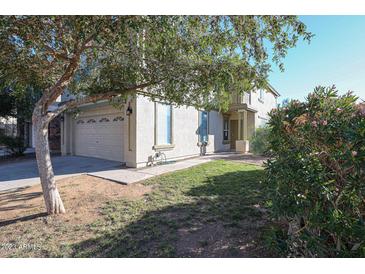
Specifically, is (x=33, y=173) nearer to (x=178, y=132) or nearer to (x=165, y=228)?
(x=178, y=132)

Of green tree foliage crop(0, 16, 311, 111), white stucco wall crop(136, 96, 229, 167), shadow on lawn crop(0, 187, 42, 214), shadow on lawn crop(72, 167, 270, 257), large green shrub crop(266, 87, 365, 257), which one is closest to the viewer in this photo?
large green shrub crop(266, 87, 365, 257)

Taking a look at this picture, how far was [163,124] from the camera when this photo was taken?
10852mm

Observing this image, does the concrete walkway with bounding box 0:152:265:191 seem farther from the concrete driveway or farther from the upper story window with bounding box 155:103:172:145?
Answer: the upper story window with bounding box 155:103:172:145

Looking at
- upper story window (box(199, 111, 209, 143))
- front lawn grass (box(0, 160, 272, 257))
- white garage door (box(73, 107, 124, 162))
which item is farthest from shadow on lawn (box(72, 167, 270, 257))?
upper story window (box(199, 111, 209, 143))

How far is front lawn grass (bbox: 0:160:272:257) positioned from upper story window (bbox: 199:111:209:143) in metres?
7.68

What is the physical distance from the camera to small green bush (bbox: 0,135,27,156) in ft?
45.6

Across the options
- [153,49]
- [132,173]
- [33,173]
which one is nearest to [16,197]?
[33,173]

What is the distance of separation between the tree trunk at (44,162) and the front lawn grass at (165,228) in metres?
0.34

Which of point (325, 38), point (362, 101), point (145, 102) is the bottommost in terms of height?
point (362, 101)

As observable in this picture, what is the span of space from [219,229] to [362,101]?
2930 millimetres

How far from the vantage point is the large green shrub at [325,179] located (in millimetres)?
2250

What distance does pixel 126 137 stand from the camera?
9.80m
